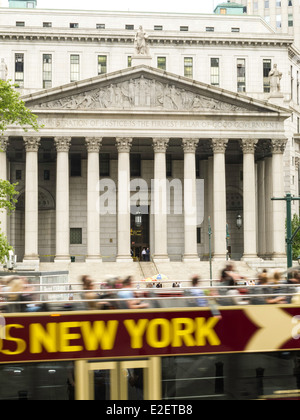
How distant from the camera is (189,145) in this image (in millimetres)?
62562

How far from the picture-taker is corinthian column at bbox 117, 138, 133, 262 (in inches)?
2400

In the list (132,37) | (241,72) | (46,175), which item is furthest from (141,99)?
(241,72)

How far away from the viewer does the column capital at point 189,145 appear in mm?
62500

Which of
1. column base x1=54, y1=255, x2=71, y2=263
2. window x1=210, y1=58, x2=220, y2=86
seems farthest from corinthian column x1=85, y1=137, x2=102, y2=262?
window x1=210, y1=58, x2=220, y2=86

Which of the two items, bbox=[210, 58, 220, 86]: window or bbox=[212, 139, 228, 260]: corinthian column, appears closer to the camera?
bbox=[212, 139, 228, 260]: corinthian column

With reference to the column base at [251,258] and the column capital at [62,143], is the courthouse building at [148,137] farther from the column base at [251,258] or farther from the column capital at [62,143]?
the column base at [251,258]

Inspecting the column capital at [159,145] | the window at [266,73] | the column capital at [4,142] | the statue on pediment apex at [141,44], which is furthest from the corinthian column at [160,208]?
the window at [266,73]

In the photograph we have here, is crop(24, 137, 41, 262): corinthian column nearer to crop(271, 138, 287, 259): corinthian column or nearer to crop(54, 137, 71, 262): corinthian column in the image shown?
crop(54, 137, 71, 262): corinthian column

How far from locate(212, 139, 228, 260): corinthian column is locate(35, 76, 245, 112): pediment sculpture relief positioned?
3.62 meters

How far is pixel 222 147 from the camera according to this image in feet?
207

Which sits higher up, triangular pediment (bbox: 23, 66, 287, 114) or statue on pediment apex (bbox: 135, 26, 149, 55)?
statue on pediment apex (bbox: 135, 26, 149, 55)

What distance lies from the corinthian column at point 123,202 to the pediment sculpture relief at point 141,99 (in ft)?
11.9

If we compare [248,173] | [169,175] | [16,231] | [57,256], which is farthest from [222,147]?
[16,231]

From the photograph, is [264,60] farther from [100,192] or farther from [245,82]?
[100,192]
